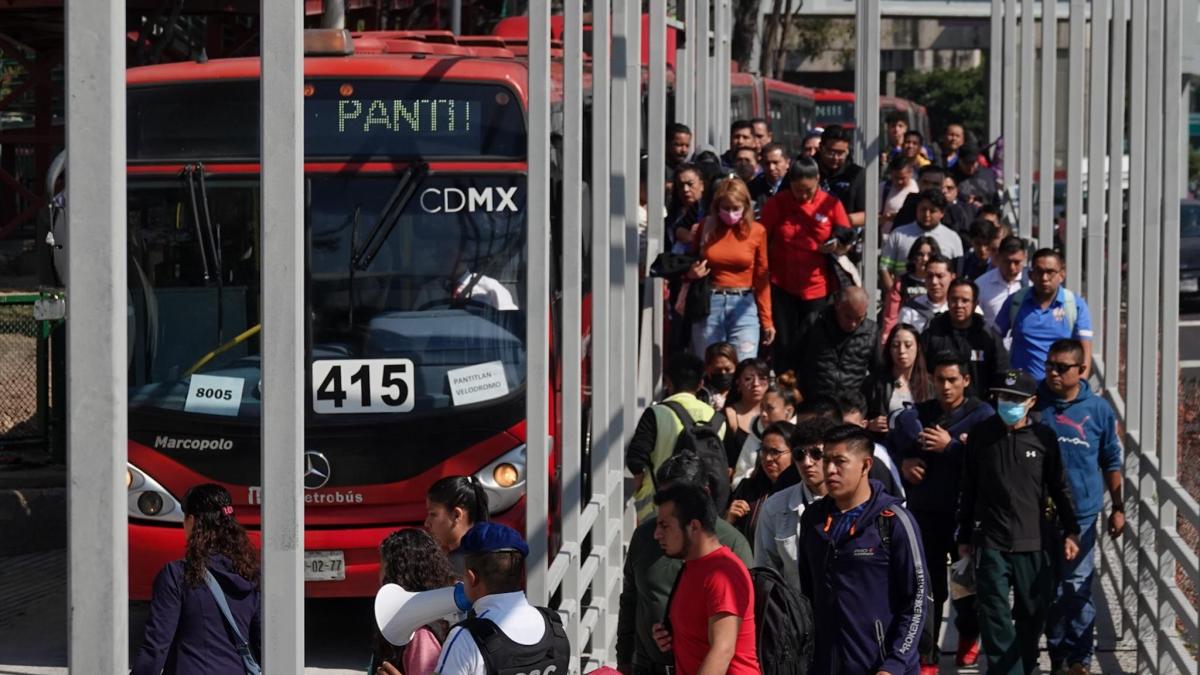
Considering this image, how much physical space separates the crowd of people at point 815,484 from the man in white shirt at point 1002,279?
0.06 ft

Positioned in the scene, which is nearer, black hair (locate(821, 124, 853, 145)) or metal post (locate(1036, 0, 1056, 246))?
black hair (locate(821, 124, 853, 145))

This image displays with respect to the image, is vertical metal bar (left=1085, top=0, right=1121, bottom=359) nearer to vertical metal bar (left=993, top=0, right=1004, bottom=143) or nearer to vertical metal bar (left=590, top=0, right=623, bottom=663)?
vertical metal bar (left=590, top=0, right=623, bottom=663)

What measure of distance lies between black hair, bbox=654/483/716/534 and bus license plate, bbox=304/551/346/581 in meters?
3.98

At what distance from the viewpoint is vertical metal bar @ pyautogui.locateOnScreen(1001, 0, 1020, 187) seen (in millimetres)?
19188

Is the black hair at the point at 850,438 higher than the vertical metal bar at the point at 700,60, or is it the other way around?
the vertical metal bar at the point at 700,60

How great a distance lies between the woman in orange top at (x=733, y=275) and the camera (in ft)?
→ 40.3

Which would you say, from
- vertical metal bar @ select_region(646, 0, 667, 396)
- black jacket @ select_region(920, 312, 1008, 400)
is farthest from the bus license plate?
black jacket @ select_region(920, 312, 1008, 400)

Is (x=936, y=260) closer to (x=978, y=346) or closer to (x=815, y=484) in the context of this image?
(x=978, y=346)

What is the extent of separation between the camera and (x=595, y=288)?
30.4 feet

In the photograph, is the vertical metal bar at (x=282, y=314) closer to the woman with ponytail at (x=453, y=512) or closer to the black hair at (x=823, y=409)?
the woman with ponytail at (x=453, y=512)

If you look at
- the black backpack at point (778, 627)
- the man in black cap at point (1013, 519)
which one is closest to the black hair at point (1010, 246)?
the man in black cap at point (1013, 519)

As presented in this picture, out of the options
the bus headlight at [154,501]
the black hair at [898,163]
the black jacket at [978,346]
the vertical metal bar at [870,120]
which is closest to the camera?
the bus headlight at [154,501]

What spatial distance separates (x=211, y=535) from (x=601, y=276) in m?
2.97

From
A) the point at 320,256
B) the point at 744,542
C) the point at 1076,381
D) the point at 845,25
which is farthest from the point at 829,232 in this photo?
the point at 845,25
